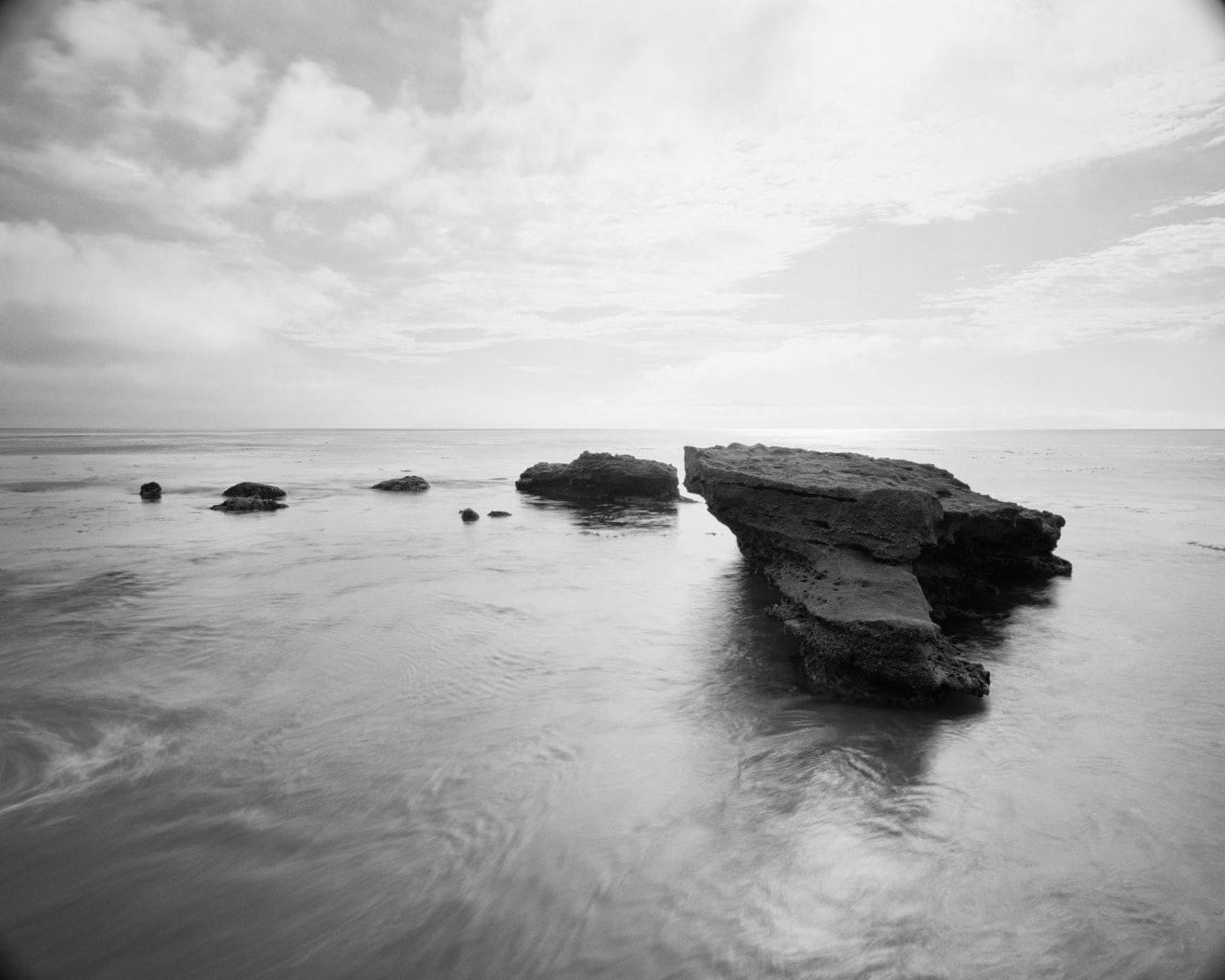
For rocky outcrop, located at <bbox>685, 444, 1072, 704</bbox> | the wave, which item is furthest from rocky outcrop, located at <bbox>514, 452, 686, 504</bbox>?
the wave

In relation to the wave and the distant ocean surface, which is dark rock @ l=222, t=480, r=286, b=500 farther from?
the wave

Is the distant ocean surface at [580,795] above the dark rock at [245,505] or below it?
below

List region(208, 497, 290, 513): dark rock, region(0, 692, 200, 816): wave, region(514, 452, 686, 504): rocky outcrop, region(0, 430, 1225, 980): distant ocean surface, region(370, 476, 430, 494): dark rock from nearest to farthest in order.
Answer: region(0, 430, 1225, 980): distant ocean surface, region(0, 692, 200, 816): wave, region(208, 497, 290, 513): dark rock, region(514, 452, 686, 504): rocky outcrop, region(370, 476, 430, 494): dark rock

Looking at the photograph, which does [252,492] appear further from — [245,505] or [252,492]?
[245,505]

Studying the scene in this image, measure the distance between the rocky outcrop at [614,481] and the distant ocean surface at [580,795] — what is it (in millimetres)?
17464

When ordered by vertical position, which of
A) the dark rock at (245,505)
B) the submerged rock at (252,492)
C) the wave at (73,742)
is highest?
the submerged rock at (252,492)

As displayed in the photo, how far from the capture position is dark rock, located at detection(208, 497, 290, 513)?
24250mm

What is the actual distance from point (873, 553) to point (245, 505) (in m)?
24.1

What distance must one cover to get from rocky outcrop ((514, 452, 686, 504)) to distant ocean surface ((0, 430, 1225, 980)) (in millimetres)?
17464

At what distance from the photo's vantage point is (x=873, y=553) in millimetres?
9578

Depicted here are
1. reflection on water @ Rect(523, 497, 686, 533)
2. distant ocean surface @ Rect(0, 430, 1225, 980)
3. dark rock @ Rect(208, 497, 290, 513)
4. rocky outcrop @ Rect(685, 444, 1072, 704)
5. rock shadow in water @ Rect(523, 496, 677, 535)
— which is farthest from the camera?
dark rock @ Rect(208, 497, 290, 513)

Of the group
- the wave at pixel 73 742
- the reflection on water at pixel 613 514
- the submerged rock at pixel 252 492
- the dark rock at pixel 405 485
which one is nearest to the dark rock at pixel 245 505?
the submerged rock at pixel 252 492

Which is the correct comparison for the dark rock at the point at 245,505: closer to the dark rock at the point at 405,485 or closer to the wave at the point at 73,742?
the dark rock at the point at 405,485

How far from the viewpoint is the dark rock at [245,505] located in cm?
2425
